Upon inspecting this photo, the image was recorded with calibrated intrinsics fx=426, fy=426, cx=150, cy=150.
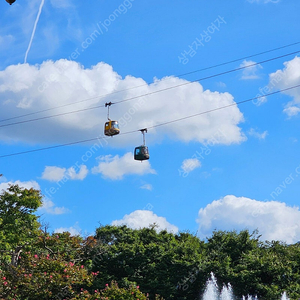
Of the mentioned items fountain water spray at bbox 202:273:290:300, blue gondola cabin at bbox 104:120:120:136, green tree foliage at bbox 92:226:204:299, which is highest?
blue gondola cabin at bbox 104:120:120:136

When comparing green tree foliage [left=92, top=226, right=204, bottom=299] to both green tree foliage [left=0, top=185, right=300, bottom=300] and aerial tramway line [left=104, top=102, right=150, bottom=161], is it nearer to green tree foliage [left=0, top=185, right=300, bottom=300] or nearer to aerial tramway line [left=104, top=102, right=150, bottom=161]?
green tree foliage [left=0, top=185, right=300, bottom=300]

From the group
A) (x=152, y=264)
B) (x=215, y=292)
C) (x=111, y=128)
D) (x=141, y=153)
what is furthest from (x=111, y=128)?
(x=215, y=292)

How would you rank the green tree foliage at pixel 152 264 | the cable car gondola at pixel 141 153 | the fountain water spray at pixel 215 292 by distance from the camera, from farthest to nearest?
the green tree foliage at pixel 152 264
the fountain water spray at pixel 215 292
the cable car gondola at pixel 141 153

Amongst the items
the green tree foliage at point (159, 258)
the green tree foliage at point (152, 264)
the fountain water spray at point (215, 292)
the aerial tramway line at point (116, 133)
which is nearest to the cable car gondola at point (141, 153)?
the aerial tramway line at point (116, 133)

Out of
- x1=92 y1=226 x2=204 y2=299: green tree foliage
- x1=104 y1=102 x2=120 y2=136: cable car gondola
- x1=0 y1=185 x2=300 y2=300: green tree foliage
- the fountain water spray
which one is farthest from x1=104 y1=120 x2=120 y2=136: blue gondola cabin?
the fountain water spray

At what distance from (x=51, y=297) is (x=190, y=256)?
1227cm

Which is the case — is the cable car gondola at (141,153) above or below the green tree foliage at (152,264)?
above

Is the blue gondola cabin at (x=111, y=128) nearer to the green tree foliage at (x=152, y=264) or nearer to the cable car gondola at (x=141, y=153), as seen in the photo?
the cable car gondola at (x=141, y=153)

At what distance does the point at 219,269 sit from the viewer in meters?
29.9

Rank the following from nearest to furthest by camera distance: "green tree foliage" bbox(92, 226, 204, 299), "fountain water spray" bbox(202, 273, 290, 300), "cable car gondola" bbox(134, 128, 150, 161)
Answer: "cable car gondola" bbox(134, 128, 150, 161) < "fountain water spray" bbox(202, 273, 290, 300) < "green tree foliage" bbox(92, 226, 204, 299)

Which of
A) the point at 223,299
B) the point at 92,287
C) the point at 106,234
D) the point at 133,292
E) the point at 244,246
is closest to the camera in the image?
the point at 133,292

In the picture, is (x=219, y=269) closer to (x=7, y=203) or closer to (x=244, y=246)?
(x=244, y=246)

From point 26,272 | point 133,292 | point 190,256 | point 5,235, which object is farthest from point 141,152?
point 5,235

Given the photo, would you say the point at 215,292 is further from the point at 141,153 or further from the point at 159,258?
the point at 141,153
